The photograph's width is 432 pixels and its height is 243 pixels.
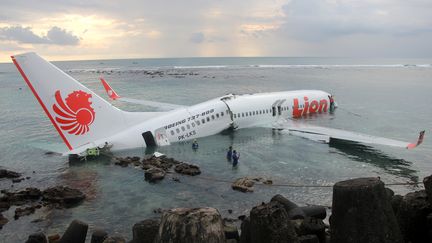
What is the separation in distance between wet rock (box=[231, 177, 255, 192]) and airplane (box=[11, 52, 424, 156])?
9956 mm

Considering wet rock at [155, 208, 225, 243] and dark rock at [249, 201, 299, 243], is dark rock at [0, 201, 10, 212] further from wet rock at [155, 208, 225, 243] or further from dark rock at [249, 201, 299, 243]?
wet rock at [155, 208, 225, 243]

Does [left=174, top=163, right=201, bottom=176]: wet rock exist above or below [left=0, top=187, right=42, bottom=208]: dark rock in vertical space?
above

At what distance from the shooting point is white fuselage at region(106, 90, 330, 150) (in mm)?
31031

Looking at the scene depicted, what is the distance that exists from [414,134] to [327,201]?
25658mm

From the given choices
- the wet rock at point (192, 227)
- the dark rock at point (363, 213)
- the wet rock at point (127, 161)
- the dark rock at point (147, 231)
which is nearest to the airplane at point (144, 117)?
the wet rock at point (127, 161)

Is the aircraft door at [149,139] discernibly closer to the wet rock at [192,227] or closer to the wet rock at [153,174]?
the wet rock at [153,174]

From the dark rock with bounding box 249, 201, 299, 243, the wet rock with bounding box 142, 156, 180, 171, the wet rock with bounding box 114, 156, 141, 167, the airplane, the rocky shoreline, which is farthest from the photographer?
the wet rock with bounding box 114, 156, 141, 167

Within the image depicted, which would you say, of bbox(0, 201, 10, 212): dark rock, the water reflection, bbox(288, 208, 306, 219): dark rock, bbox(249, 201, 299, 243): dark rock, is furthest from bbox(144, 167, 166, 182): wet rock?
bbox(249, 201, 299, 243): dark rock

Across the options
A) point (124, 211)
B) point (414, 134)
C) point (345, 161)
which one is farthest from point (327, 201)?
point (414, 134)

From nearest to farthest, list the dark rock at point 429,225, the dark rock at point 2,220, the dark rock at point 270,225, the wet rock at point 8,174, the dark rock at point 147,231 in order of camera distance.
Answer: the dark rock at point 270,225 < the dark rock at point 429,225 < the dark rock at point 147,231 < the dark rock at point 2,220 < the wet rock at point 8,174

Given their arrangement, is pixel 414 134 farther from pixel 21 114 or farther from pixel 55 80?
pixel 21 114

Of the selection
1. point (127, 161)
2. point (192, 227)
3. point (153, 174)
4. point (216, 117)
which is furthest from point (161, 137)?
point (192, 227)

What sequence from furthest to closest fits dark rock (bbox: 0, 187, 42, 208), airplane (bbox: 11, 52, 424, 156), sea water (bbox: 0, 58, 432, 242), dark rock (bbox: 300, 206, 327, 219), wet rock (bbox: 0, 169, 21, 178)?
wet rock (bbox: 0, 169, 21, 178)
airplane (bbox: 11, 52, 424, 156)
dark rock (bbox: 0, 187, 42, 208)
sea water (bbox: 0, 58, 432, 242)
dark rock (bbox: 300, 206, 327, 219)

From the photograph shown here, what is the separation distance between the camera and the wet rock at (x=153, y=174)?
1003 inches
